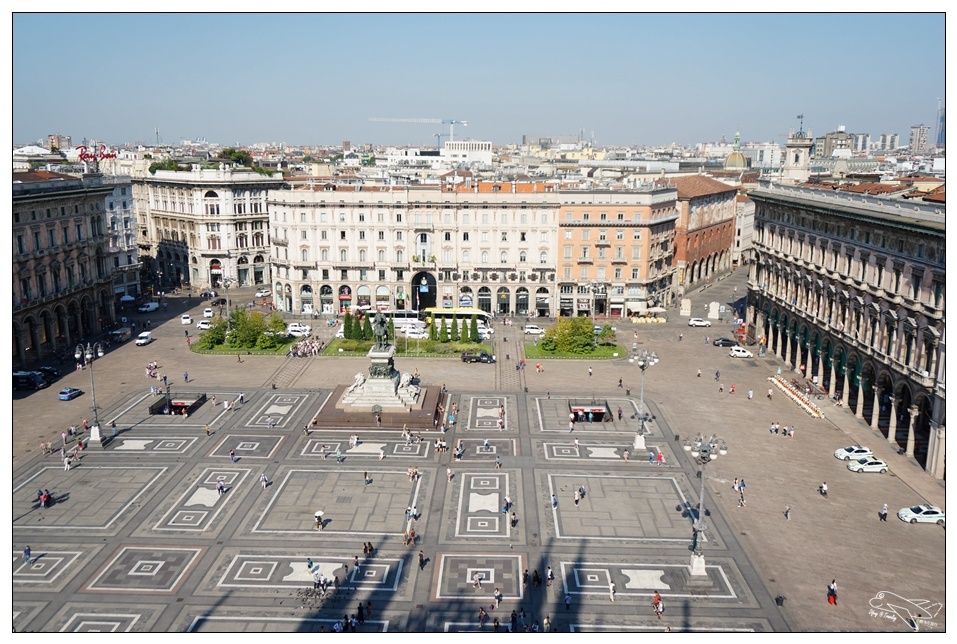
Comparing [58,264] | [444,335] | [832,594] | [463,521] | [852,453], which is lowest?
[463,521]

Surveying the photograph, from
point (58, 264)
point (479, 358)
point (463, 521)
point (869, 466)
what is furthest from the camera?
point (58, 264)

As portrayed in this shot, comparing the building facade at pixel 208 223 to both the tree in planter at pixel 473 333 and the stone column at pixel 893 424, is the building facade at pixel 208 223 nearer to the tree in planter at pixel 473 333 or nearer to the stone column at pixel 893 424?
the tree in planter at pixel 473 333

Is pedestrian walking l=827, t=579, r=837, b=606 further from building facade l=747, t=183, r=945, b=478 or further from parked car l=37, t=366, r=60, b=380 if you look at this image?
parked car l=37, t=366, r=60, b=380

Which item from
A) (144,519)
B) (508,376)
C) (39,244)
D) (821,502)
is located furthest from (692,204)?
(144,519)

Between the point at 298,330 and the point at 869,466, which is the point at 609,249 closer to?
the point at 298,330

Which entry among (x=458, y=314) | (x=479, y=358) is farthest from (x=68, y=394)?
(x=458, y=314)

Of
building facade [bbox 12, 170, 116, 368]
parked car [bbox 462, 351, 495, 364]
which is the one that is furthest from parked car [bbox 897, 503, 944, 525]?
building facade [bbox 12, 170, 116, 368]

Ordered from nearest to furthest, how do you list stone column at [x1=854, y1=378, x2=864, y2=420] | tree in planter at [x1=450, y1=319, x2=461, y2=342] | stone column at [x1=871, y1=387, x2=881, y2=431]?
stone column at [x1=871, y1=387, x2=881, y2=431], stone column at [x1=854, y1=378, x2=864, y2=420], tree in planter at [x1=450, y1=319, x2=461, y2=342]

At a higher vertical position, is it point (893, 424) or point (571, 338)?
point (893, 424)
